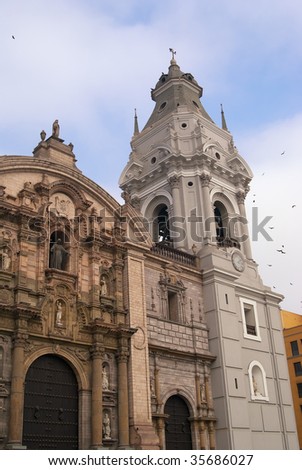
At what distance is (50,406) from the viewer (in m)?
19.9

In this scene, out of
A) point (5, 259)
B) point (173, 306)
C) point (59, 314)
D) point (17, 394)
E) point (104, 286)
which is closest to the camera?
point (17, 394)

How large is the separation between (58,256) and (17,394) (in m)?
5.88

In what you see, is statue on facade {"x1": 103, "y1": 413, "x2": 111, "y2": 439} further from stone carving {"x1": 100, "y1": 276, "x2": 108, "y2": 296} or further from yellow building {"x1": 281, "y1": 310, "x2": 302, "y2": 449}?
yellow building {"x1": 281, "y1": 310, "x2": 302, "y2": 449}

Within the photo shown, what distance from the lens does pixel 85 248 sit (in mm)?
23312

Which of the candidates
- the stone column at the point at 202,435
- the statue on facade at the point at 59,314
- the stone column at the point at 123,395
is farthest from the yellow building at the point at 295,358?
the statue on facade at the point at 59,314

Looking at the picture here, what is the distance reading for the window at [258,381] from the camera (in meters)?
27.1

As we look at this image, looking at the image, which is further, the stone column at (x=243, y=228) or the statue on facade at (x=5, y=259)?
the stone column at (x=243, y=228)

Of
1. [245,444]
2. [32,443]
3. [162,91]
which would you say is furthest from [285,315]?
[32,443]

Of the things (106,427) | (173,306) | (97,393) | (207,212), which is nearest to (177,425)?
(106,427)

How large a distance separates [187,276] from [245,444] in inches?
312

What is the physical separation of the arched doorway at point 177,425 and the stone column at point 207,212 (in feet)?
28.8

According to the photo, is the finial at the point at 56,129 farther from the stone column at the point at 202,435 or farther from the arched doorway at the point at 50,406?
the stone column at the point at 202,435

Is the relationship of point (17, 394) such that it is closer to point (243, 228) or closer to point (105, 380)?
point (105, 380)

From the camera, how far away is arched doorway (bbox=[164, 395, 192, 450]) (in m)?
23.3
